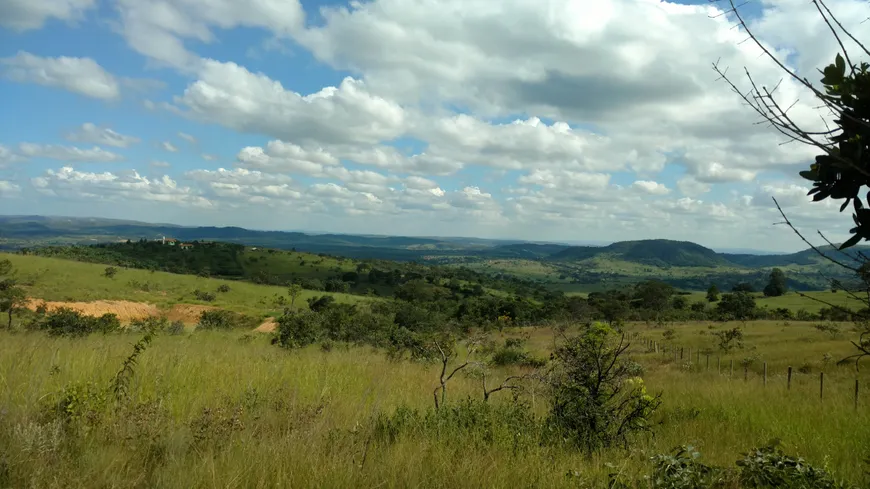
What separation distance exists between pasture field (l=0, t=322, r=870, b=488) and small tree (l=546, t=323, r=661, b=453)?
35cm

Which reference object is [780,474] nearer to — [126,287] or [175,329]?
[175,329]

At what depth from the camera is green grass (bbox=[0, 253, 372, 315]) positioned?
68312 millimetres

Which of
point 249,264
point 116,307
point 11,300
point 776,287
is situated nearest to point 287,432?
point 11,300

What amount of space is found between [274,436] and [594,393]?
416 cm

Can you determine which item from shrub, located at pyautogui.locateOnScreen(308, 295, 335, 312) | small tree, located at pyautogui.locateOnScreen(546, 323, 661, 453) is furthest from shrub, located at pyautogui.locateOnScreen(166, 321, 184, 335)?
shrub, located at pyautogui.locateOnScreen(308, 295, 335, 312)

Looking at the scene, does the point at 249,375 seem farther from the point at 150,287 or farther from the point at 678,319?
the point at 150,287

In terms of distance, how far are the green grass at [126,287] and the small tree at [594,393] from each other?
62.3m

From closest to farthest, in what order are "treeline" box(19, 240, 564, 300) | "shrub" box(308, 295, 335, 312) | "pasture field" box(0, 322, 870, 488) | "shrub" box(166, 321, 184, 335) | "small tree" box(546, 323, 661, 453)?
"pasture field" box(0, 322, 870, 488) → "small tree" box(546, 323, 661, 453) → "shrub" box(166, 321, 184, 335) → "shrub" box(308, 295, 335, 312) → "treeline" box(19, 240, 564, 300)

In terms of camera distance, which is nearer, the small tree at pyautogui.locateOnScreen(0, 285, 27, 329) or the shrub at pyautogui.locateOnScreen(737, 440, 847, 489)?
the shrub at pyautogui.locateOnScreen(737, 440, 847, 489)

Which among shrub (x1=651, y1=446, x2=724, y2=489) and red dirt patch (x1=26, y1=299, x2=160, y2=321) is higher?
shrub (x1=651, y1=446, x2=724, y2=489)

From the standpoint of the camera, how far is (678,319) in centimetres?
6581

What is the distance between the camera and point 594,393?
6.35 metres

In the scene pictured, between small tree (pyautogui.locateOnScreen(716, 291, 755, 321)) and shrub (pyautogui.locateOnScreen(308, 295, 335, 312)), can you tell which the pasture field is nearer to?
shrub (pyautogui.locateOnScreen(308, 295, 335, 312))

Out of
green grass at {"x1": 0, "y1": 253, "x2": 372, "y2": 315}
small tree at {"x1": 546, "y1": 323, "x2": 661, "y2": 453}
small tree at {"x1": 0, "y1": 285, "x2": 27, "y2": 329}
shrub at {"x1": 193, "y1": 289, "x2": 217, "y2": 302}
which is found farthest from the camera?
shrub at {"x1": 193, "y1": 289, "x2": 217, "y2": 302}
